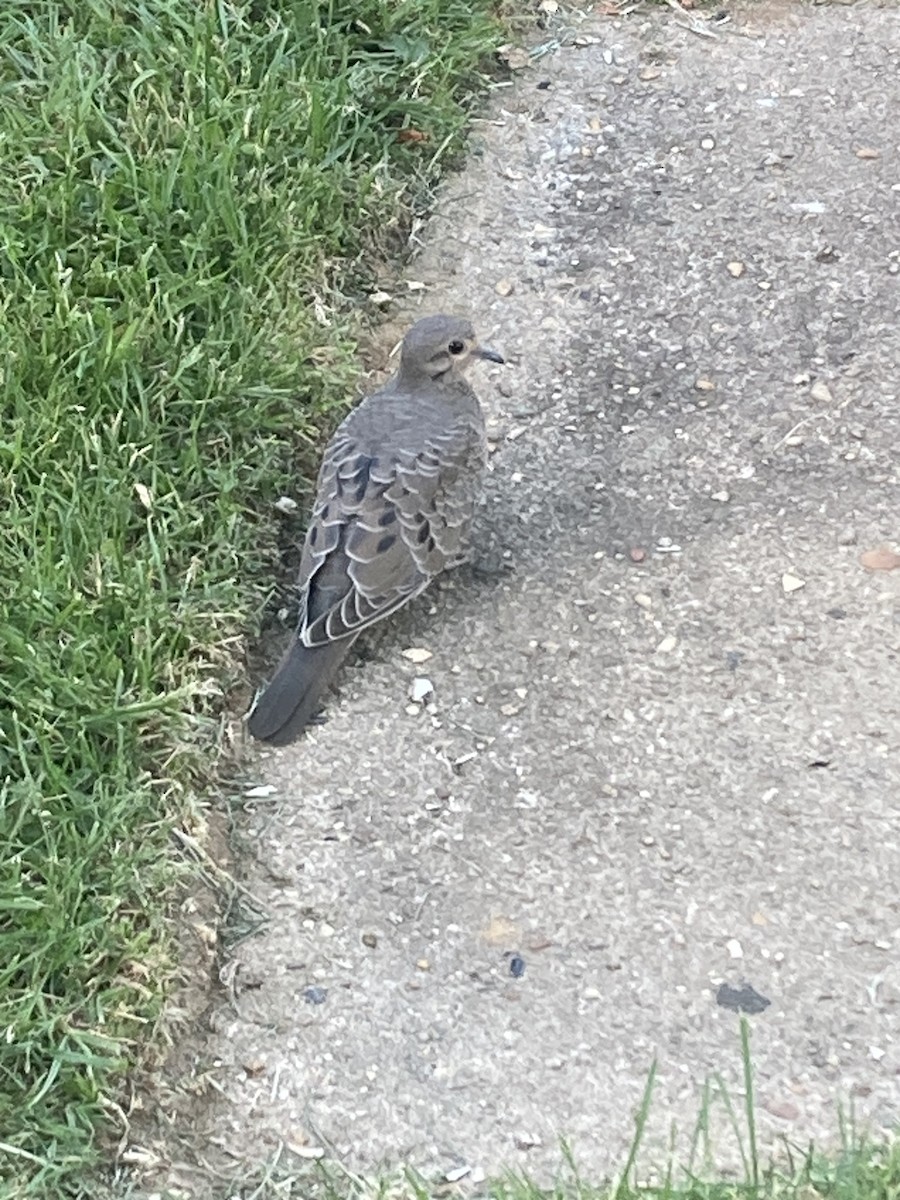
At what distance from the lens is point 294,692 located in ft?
12.8

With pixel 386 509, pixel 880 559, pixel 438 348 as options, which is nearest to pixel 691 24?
pixel 438 348

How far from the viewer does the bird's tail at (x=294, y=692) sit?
12.7ft

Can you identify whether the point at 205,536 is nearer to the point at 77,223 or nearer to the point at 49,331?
the point at 49,331

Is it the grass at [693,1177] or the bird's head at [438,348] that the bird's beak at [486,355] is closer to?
the bird's head at [438,348]

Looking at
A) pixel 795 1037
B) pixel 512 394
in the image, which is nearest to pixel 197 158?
pixel 512 394

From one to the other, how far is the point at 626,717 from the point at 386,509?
0.75 m

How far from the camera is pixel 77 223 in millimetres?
4637

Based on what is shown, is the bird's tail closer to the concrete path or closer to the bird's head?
the concrete path

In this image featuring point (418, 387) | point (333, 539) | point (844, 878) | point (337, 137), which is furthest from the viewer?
point (337, 137)

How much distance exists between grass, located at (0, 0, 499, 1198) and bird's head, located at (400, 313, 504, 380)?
25 centimetres

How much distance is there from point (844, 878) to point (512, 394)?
174 cm

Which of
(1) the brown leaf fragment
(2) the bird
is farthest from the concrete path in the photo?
(2) the bird

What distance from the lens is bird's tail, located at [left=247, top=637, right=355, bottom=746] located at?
387 centimetres

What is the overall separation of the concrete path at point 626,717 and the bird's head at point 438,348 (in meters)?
0.28
